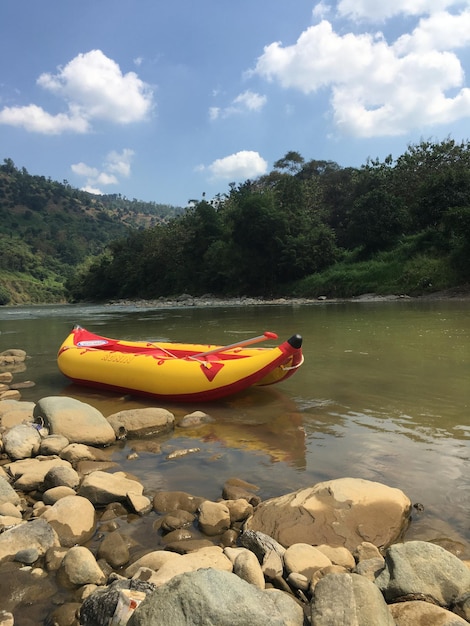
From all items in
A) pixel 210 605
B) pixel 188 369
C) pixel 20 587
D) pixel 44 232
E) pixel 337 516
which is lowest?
pixel 20 587

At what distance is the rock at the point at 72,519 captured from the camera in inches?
116

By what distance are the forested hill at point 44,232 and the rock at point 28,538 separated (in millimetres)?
63787

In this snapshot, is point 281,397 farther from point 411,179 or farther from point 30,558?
point 411,179

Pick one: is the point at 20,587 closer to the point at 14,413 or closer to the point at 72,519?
the point at 72,519

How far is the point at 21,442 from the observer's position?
4.43 m

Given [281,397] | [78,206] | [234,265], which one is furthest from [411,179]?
[78,206]

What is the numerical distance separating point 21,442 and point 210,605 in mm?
3221

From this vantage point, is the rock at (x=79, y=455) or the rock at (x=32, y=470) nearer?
the rock at (x=32, y=470)

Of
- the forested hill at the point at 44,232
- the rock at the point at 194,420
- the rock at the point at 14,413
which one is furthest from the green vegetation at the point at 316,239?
the rock at the point at 14,413

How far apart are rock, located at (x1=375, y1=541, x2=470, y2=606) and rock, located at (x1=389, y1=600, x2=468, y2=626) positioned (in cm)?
11

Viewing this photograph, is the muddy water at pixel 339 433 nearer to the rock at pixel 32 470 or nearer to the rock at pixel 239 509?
the rock at pixel 239 509

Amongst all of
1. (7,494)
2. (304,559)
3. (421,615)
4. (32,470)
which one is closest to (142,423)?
(32,470)

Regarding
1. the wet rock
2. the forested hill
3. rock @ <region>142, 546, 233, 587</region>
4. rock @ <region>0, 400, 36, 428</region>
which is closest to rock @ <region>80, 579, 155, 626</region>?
rock @ <region>142, 546, 233, 587</region>

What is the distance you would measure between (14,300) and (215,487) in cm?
→ 7542
